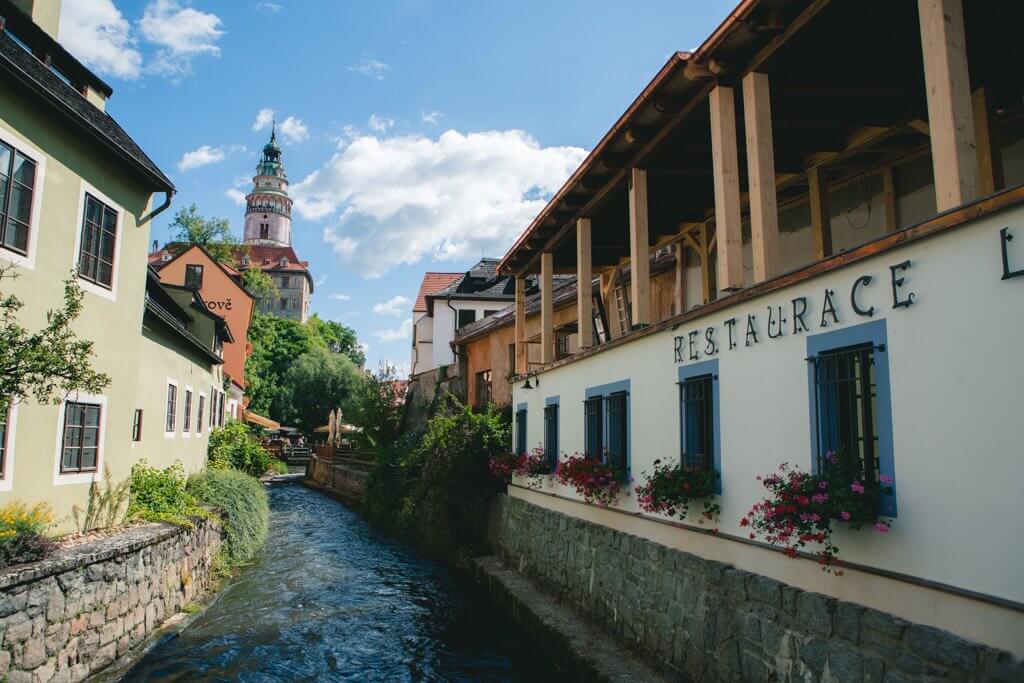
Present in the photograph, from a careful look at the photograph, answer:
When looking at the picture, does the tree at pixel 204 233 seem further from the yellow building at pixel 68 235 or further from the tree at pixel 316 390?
the yellow building at pixel 68 235

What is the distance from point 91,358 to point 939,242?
31.6ft

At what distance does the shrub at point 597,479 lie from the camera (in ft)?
28.3

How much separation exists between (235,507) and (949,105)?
14.7 m

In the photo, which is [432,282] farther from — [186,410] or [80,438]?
[80,438]

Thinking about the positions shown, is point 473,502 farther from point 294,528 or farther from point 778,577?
point 778,577

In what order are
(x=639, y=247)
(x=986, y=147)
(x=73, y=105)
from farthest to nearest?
1. (x=639, y=247)
2. (x=73, y=105)
3. (x=986, y=147)

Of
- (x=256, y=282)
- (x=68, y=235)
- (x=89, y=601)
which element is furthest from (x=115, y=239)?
(x=256, y=282)

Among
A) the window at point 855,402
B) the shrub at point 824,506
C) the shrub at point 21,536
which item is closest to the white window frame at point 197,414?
the shrub at point 21,536

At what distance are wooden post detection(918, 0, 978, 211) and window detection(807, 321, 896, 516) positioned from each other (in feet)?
3.12

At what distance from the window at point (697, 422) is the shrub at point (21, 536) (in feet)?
21.6

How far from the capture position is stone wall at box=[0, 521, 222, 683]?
6.67m

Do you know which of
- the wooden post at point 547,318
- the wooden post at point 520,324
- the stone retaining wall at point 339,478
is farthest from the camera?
the stone retaining wall at point 339,478

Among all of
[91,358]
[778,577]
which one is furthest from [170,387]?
[778,577]

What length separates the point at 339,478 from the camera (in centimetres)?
3067
